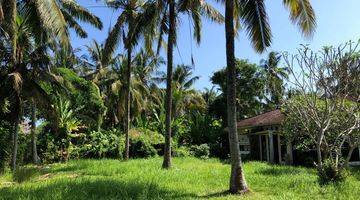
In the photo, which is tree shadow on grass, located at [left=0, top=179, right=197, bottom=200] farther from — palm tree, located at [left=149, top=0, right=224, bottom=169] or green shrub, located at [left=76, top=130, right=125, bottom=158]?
green shrub, located at [left=76, top=130, right=125, bottom=158]

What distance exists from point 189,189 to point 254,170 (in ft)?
20.8

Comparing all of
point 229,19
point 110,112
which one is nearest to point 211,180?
point 229,19

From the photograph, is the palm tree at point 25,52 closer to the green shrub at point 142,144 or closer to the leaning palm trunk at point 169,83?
the leaning palm trunk at point 169,83

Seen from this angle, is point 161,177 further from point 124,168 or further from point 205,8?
point 205,8

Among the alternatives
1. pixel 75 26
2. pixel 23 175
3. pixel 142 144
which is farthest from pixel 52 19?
pixel 142 144

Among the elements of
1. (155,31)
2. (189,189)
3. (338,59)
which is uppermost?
(155,31)

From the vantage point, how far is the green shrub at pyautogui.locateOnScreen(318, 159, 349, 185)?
15.1 m

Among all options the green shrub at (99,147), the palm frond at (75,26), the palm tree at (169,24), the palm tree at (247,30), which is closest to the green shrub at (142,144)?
the green shrub at (99,147)

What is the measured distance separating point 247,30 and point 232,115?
319cm

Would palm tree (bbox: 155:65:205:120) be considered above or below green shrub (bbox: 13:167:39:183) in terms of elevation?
above

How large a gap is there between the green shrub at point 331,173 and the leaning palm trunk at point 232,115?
315 cm

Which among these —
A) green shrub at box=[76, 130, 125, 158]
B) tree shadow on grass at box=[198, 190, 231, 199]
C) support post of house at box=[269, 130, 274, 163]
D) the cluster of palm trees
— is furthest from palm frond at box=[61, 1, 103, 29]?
tree shadow on grass at box=[198, 190, 231, 199]

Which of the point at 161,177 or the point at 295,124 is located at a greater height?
the point at 295,124

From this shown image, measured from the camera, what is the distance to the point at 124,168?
65.9ft
